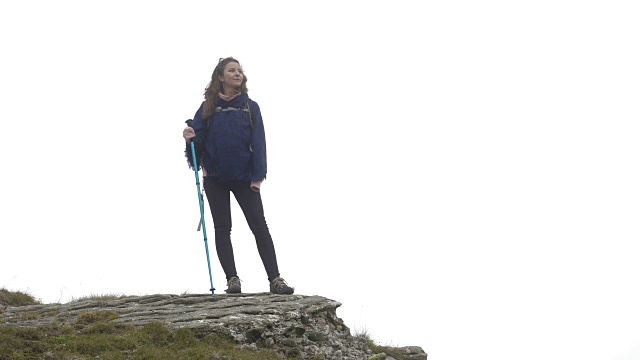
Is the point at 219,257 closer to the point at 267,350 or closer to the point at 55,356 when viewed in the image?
the point at 267,350

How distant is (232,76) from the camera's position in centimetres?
1018

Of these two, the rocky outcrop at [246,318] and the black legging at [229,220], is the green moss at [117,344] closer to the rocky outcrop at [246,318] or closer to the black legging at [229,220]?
the rocky outcrop at [246,318]

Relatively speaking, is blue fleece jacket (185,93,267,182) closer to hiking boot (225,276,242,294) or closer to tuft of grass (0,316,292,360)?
hiking boot (225,276,242,294)

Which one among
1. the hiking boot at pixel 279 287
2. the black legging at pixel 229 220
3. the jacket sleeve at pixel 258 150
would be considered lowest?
the hiking boot at pixel 279 287

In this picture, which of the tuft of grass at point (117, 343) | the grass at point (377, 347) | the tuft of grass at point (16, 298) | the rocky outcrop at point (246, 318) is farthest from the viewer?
the tuft of grass at point (16, 298)

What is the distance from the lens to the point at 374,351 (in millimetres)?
9383

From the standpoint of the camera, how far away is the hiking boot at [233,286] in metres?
9.84

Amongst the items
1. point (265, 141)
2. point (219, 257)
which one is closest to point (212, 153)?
point (265, 141)

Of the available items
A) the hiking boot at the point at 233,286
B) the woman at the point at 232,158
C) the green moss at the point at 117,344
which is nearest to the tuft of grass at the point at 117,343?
the green moss at the point at 117,344

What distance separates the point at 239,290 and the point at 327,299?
47.5 inches

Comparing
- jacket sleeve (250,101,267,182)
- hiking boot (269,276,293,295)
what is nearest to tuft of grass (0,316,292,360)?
hiking boot (269,276,293,295)

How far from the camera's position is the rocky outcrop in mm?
8102

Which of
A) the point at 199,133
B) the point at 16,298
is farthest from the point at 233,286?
the point at 16,298

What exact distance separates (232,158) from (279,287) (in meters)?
1.84
